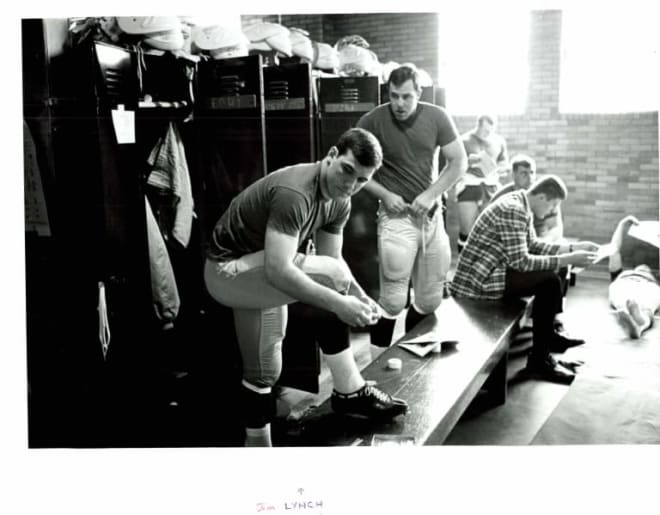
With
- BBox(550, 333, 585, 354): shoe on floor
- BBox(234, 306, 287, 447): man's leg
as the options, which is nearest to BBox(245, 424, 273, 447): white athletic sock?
BBox(234, 306, 287, 447): man's leg

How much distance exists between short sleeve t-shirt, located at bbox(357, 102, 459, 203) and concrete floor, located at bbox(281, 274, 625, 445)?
418mm

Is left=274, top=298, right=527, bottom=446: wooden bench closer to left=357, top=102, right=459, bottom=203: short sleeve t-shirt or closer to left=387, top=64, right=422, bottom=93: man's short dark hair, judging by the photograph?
left=357, top=102, right=459, bottom=203: short sleeve t-shirt

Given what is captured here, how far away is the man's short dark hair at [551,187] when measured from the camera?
6.13ft

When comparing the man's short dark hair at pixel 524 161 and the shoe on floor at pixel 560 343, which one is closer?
the man's short dark hair at pixel 524 161

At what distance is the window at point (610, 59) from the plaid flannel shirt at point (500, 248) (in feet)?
1.12

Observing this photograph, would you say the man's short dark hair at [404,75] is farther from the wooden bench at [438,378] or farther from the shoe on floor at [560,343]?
the shoe on floor at [560,343]

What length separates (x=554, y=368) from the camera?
197cm

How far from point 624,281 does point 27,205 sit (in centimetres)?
182

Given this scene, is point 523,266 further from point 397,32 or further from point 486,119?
point 397,32

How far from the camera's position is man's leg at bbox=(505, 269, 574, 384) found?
196cm

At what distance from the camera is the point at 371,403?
183 cm

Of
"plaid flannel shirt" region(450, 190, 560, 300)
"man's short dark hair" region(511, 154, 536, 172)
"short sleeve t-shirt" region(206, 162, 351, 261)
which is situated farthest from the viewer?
"plaid flannel shirt" region(450, 190, 560, 300)

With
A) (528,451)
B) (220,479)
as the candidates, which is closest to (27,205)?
(220,479)

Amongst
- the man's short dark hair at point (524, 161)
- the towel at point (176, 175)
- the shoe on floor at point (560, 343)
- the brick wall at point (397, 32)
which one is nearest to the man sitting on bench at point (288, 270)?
A: the towel at point (176, 175)
